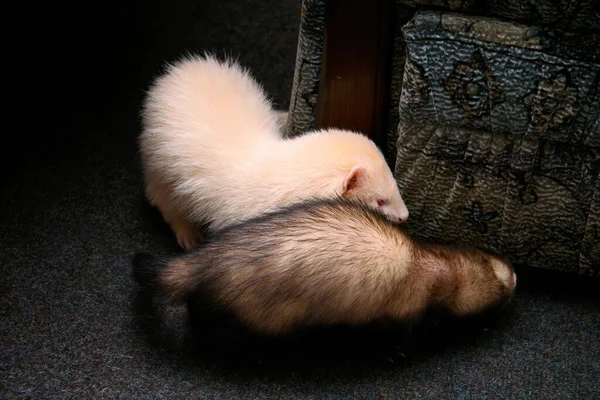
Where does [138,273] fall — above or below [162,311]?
above

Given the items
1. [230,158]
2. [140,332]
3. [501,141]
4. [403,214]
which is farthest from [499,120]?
[140,332]

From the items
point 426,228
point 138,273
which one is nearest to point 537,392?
point 426,228

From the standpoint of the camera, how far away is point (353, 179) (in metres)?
Result: 1.65

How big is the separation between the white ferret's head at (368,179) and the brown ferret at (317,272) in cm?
8

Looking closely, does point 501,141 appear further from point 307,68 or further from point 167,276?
point 167,276

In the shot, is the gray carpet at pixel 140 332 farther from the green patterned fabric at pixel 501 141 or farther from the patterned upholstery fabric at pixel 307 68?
the patterned upholstery fabric at pixel 307 68

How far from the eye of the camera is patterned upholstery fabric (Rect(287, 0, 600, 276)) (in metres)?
1.43

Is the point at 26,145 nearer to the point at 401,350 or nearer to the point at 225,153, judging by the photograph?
the point at 225,153

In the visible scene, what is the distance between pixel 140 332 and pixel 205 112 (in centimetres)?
56

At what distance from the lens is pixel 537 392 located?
1.50 m

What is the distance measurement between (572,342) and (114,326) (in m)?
1.00

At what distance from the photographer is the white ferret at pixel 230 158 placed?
1.67 metres

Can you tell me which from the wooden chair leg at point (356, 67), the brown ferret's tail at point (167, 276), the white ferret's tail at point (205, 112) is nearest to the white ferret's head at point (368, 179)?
the wooden chair leg at point (356, 67)

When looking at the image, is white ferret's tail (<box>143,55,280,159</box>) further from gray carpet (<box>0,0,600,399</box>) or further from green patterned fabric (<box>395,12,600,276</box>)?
green patterned fabric (<box>395,12,600,276</box>)
